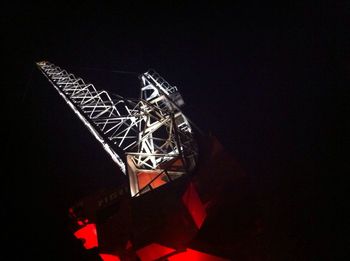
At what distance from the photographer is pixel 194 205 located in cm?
1066

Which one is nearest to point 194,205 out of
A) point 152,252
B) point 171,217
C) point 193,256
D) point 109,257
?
point 171,217

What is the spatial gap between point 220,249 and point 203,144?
369 cm

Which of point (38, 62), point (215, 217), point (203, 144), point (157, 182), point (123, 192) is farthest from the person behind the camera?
point (38, 62)

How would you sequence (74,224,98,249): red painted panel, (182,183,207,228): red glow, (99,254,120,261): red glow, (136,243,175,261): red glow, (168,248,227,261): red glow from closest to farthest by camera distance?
(136,243,175,261): red glow < (182,183,207,228): red glow < (168,248,227,261): red glow < (99,254,120,261): red glow < (74,224,98,249): red painted panel

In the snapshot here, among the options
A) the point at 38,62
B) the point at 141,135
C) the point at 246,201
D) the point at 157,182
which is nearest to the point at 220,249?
the point at 246,201

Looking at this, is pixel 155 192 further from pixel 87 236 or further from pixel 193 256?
pixel 87 236

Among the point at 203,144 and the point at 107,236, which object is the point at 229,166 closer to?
the point at 203,144

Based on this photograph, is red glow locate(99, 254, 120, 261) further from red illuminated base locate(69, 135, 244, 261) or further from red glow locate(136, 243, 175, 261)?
red glow locate(136, 243, 175, 261)

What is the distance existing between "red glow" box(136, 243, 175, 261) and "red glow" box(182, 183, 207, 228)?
124 centimetres

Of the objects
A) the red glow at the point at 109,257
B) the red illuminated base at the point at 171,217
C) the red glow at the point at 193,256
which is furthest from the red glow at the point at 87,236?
the red glow at the point at 193,256

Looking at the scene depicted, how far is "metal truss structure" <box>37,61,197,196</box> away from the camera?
505 inches

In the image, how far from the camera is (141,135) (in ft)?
48.6

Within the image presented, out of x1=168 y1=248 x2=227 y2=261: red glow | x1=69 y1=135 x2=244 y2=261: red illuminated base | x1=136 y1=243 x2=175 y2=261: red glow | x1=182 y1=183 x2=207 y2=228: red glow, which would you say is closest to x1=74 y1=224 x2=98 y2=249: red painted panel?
x1=69 y1=135 x2=244 y2=261: red illuminated base

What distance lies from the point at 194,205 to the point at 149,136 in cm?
519
